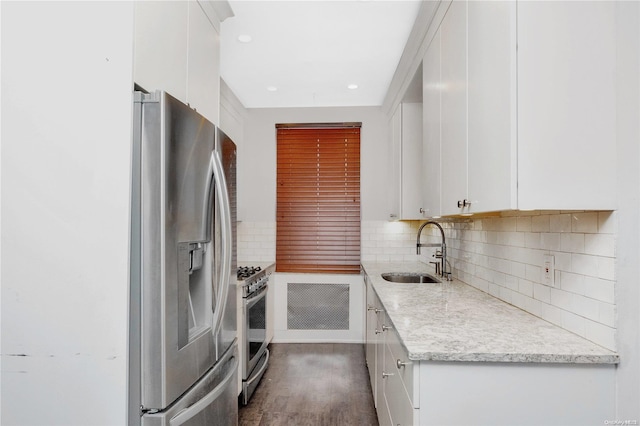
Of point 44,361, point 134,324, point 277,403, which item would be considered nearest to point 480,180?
point 134,324

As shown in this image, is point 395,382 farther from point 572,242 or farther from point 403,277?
point 403,277

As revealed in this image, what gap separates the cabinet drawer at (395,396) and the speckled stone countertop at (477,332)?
0.71 feet

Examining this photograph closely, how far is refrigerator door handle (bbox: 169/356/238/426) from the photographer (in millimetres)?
1266

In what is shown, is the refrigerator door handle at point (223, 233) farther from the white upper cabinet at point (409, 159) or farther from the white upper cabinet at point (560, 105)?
the white upper cabinet at point (409, 159)

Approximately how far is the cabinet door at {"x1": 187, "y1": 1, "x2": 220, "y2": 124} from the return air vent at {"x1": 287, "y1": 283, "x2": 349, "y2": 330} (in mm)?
2538

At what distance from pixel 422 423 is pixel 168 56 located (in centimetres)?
164

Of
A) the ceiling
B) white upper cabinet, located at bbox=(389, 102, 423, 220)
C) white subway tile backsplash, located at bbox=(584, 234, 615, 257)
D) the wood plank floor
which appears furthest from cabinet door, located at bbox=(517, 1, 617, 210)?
A: white upper cabinet, located at bbox=(389, 102, 423, 220)

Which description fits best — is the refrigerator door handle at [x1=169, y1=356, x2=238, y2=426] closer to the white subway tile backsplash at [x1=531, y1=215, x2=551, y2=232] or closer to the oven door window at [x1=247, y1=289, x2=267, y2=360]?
the oven door window at [x1=247, y1=289, x2=267, y2=360]

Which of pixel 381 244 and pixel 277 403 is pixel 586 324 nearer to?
pixel 277 403

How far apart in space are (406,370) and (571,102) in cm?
105

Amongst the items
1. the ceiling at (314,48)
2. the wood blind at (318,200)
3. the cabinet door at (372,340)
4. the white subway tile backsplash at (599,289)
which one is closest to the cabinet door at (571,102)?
the white subway tile backsplash at (599,289)

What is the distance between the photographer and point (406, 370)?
54.6 inches

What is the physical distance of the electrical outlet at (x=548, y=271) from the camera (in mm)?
1541

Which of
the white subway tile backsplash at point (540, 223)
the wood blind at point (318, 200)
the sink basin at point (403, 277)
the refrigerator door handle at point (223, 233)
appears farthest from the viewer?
the wood blind at point (318, 200)
